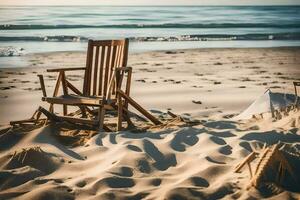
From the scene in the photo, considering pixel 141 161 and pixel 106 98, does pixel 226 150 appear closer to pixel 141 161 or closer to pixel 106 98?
pixel 141 161

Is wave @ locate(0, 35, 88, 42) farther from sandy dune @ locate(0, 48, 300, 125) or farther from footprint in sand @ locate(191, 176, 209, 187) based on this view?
footprint in sand @ locate(191, 176, 209, 187)

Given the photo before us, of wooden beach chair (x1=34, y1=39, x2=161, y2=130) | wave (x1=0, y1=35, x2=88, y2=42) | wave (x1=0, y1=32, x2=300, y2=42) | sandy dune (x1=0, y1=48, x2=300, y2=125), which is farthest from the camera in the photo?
wave (x1=0, y1=32, x2=300, y2=42)

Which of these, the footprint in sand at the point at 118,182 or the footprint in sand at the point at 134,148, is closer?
the footprint in sand at the point at 118,182

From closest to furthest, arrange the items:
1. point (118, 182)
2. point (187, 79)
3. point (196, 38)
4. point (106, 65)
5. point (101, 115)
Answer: point (118, 182), point (101, 115), point (106, 65), point (187, 79), point (196, 38)

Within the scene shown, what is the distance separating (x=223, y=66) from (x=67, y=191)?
8695 mm

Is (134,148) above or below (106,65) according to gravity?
below

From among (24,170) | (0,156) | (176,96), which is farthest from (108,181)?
(176,96)

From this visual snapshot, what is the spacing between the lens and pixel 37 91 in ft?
26.3

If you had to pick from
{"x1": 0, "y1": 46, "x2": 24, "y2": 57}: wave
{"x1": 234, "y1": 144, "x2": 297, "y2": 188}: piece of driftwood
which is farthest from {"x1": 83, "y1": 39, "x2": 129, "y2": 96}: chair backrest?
{"x1": 0, "y1": 46, "x2": 24, "y2": 57}: wave

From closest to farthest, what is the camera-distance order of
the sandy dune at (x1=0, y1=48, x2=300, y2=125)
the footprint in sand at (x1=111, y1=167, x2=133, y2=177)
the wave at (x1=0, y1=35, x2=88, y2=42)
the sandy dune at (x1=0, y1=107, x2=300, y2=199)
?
the sandy dune at (x1=0, y1=107, x2=300, y2=199)
the footprint in sand at (x1=111, y1=167, x2=133, y2=177)
the sandy dune at (x1=0, y1=48, x2=300, y2=125)
the wave at (x1=0, y1=35, x2=88, y2=42)

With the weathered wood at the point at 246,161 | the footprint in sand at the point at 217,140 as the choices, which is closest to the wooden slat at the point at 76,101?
the footprint in sand at the point at 217,140

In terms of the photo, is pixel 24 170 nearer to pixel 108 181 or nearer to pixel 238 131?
pixel 108 181

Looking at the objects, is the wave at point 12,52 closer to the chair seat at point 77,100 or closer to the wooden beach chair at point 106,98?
the wooden beach chair at point 106,98

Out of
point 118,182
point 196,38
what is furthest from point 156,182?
point 196,38
